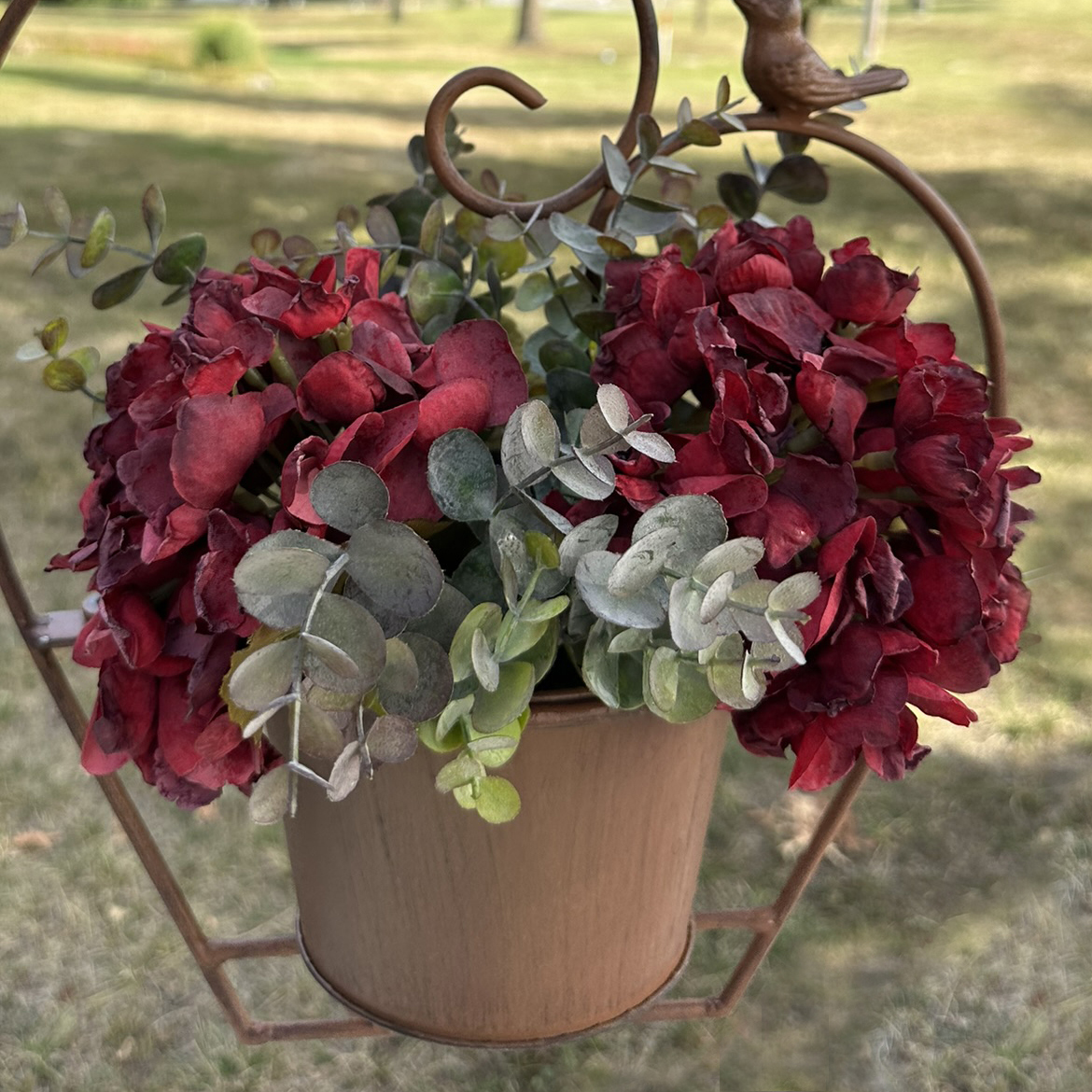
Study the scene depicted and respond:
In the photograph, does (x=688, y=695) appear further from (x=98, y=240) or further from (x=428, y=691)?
(x=98, y=240)

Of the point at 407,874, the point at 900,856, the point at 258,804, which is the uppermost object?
the point at 258,804

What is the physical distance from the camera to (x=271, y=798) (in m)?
0.67

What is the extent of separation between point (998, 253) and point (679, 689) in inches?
189

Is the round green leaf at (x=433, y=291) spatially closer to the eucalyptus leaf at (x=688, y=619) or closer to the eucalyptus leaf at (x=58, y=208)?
the eucalyptus leaf at (x=58, y=208)

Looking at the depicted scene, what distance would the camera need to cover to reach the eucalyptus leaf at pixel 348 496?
64 centimetres

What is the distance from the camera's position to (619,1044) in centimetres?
162

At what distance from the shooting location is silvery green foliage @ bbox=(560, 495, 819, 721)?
651mm

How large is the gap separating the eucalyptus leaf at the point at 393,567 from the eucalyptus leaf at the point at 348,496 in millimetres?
12

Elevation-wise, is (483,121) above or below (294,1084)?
below

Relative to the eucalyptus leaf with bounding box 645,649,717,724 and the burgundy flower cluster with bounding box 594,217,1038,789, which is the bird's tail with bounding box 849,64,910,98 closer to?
the burgundy flower cluster with bounding box 594,217,1038,789

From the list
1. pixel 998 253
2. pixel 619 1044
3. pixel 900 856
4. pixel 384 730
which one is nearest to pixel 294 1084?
pixel 619 1044

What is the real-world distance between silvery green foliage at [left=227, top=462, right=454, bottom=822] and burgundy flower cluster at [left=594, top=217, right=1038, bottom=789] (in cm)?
15

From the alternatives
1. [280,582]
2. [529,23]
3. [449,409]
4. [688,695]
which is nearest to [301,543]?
[280,582]

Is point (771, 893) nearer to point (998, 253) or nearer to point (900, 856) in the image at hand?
point (900, 856)
